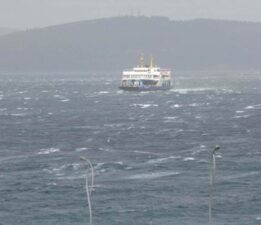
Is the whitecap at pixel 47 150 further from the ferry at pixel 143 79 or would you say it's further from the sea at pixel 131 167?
the ferry at pixel 143 79

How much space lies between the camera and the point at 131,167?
2621 inches

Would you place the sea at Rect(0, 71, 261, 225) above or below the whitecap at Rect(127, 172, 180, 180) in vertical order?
below

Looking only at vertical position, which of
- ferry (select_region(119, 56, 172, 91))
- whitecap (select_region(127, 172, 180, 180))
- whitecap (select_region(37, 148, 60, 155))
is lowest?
ferry (select_region(119, 56, 172, 91))

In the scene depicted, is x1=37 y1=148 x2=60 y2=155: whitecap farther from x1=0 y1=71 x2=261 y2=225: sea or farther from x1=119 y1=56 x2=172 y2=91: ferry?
x1=119 y1=56 x2=172 y2=91: ferry

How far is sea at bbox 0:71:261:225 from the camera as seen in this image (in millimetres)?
52938

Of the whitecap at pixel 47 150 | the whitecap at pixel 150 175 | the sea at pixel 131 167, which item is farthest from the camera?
the whitecap at pixel 47 150

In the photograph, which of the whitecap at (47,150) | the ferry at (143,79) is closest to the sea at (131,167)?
the whitecap at (47,150)

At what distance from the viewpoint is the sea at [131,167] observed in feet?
174

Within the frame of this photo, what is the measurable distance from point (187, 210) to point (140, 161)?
53.4 feet

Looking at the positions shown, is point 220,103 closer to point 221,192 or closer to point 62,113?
point 62,113

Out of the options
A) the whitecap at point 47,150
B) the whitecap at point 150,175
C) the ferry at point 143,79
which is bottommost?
the ferry at point 143,79

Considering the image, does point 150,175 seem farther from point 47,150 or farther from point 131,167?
point 47,150

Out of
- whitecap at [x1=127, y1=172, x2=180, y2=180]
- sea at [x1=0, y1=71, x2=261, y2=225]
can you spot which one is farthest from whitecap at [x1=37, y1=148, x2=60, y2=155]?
whitecap at [x1=127, y1=172, x2=180, y2=180]

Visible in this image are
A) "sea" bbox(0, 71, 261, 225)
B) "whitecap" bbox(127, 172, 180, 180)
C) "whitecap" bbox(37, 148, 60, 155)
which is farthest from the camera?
"whitecap" bbox(37, 148, 60, 155)
